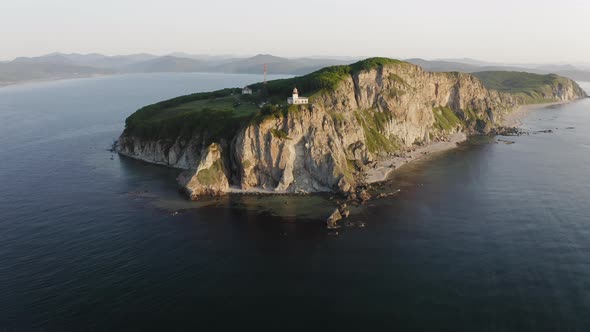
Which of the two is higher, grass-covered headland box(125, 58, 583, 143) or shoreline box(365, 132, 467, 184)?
grass-covered headland box(125, 58, 583, 143)

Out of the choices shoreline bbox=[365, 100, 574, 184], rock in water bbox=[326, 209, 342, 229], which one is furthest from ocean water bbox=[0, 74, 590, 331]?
shoreline bbox=[365, 100, 574, 184]

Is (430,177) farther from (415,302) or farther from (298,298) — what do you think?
(298,298)

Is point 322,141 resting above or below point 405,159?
above

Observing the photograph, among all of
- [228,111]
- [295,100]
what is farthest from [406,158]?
[228,111]

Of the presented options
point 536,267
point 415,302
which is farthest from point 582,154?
point 415,302

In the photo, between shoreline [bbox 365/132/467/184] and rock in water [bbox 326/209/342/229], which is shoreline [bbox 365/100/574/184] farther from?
rock in water [bbox 326/209/342/229]

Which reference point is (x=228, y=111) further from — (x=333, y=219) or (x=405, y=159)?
(x=405, y=159)

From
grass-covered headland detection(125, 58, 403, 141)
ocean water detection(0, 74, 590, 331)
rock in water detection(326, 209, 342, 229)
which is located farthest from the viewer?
grass-covered headland detection(125, 58, 403, 141)

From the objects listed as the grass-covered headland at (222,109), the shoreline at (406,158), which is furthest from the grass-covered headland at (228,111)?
the shoreline at (406,158)
